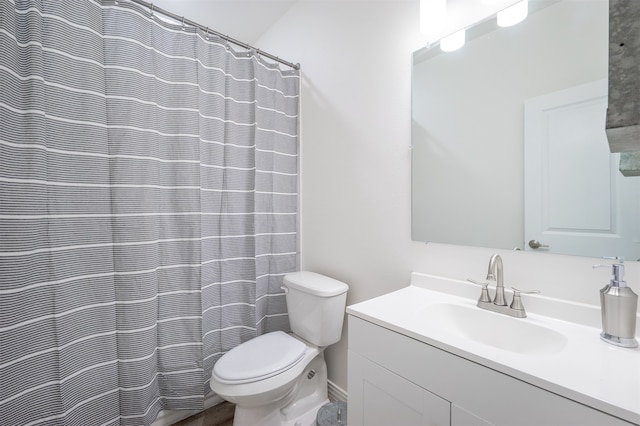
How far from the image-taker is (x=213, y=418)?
1542mm

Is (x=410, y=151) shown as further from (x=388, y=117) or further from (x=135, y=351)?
(x=135, y=351)

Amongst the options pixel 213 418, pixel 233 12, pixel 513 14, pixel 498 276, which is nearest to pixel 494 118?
pixel 513 14

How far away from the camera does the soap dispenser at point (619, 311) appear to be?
71cm

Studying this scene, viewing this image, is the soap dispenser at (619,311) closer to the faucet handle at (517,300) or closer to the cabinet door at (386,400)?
the faucet handle at (517,300)

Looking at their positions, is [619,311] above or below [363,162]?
below

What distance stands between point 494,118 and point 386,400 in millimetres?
1078

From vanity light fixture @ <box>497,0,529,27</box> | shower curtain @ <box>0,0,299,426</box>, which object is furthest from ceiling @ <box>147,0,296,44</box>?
vanity light fixture @ <box>497,0,529,27</box>

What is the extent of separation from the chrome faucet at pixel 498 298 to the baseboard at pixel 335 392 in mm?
1041

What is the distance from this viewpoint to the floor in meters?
1.51

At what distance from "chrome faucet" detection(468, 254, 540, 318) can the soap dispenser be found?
20 centimetres

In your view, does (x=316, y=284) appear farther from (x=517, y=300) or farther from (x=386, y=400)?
(x=517, y=300)

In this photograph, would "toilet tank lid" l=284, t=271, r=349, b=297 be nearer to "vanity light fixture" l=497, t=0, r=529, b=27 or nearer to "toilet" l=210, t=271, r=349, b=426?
"toilet" l=210, t=271, r=349, b=426

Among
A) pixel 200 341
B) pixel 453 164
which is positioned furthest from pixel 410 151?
pixel 200 341

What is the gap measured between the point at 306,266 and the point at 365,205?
0.66 meters
